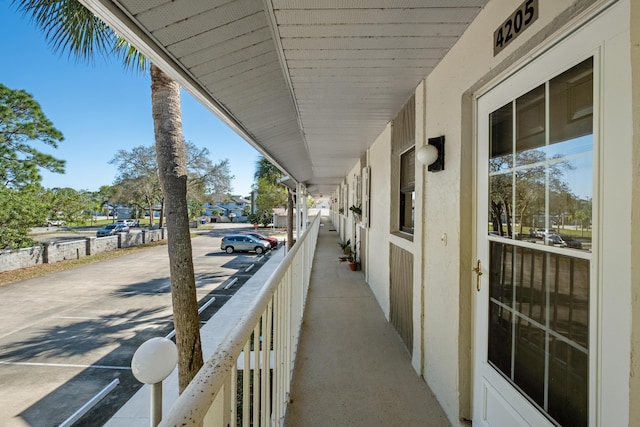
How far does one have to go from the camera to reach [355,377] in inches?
98.0

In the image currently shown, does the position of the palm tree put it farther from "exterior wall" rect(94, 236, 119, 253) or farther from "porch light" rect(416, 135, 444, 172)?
"exterior wall" rect(94, 236, 119, 253)

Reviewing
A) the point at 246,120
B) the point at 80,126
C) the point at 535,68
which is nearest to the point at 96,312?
the point at 246,120

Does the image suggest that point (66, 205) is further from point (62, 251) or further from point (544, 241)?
point (544, 241)

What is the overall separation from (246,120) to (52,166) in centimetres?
1556

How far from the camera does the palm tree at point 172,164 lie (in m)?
A: 3.53

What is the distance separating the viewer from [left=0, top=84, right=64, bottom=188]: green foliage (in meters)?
12.3

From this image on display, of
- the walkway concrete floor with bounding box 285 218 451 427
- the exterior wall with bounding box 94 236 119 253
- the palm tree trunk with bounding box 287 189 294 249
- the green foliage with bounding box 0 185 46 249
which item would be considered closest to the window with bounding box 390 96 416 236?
the walkway concrete floor with bounding box 285 218 451 427

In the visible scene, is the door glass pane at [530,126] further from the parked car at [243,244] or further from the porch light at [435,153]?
the parked car at [243,244]

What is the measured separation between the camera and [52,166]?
13688 mm

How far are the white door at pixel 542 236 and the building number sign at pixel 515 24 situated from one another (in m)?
0.16

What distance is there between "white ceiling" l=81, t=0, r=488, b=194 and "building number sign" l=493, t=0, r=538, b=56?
0.23 metres

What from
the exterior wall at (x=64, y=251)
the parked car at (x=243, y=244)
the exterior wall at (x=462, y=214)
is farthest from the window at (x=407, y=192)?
the exterior wall at (x=64, y=251)

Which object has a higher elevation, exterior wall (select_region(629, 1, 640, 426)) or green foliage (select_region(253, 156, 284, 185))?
green foliage (select_region(253, 156, 284, 185))

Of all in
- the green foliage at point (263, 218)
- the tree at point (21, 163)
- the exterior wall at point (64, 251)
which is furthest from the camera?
the green foliage at point (263, 218)
